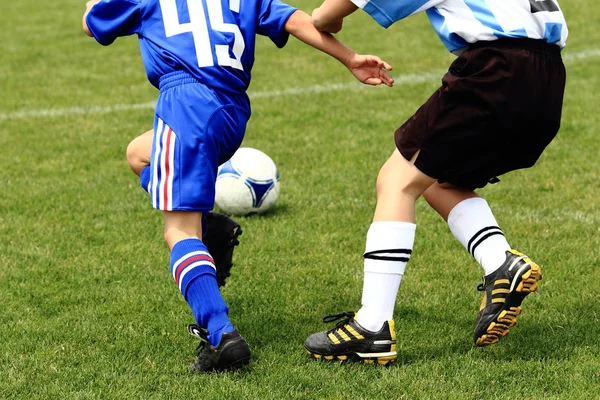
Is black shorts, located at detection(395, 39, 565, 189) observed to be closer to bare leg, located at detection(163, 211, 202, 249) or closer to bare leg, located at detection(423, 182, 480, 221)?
bare leg, located at detection(423, 182, 480, 221)

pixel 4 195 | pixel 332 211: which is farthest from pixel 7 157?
pixel 332 211

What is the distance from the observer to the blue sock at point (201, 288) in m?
3.49

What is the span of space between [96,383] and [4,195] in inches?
111

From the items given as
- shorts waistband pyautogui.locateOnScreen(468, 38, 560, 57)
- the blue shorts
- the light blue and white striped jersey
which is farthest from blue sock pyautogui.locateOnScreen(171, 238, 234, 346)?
shorts waistband pyautogui.locateOnScreen(468, 38, 560, 57)

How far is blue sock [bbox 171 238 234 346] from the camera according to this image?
3486 millimetres

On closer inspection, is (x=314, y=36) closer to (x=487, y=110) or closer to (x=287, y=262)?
(x=487, y=110)

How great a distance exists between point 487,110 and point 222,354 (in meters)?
1.30

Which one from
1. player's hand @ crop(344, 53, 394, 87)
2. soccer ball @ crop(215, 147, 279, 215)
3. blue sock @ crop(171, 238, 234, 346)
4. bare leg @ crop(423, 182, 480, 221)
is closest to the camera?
blue sock @ crop(171, 238, 234, 346)

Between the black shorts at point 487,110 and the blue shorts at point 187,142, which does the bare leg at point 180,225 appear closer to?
the blue shorts at point 187,142

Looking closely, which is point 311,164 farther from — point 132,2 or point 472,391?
point 472,391

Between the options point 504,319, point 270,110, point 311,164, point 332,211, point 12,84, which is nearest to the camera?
point 504,319

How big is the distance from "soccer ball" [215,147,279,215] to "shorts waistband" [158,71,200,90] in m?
1.77

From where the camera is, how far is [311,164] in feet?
21.4

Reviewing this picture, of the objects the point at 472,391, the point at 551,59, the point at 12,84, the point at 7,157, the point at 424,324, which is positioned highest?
the point at 551,59
